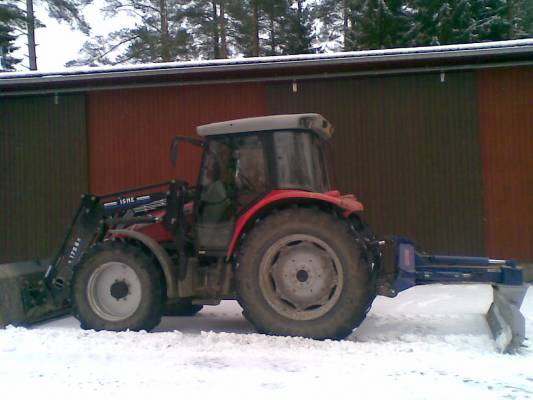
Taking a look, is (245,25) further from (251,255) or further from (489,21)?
(251,255)

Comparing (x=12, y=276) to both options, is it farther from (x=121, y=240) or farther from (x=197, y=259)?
(x=197, y=259)

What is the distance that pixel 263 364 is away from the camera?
5.64 meters

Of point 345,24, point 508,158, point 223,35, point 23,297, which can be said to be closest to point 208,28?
point 223,35

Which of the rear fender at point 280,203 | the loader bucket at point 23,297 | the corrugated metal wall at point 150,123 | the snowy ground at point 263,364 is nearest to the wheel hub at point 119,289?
the snowy ground at point 263,364

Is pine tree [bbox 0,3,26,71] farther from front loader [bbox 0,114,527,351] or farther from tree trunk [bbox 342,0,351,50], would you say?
front loader [bbox 0,114,527,351]

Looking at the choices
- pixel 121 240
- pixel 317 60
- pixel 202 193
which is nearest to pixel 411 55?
pixel 317 60

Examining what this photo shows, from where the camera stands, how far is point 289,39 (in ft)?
88.4

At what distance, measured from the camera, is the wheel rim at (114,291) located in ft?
23.3

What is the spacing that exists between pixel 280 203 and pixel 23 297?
357 cm

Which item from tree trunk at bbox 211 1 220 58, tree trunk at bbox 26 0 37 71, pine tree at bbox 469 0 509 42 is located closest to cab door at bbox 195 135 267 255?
pine tree at bbox 469 0 509 42

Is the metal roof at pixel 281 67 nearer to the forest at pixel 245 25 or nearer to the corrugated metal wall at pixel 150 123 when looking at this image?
the corrugated metal wall at pixel 150 123

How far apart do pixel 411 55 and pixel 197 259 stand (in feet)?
19.2

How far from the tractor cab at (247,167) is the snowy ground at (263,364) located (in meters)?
1.28

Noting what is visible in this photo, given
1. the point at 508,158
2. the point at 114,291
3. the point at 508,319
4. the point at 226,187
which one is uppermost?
the point at 508,158
